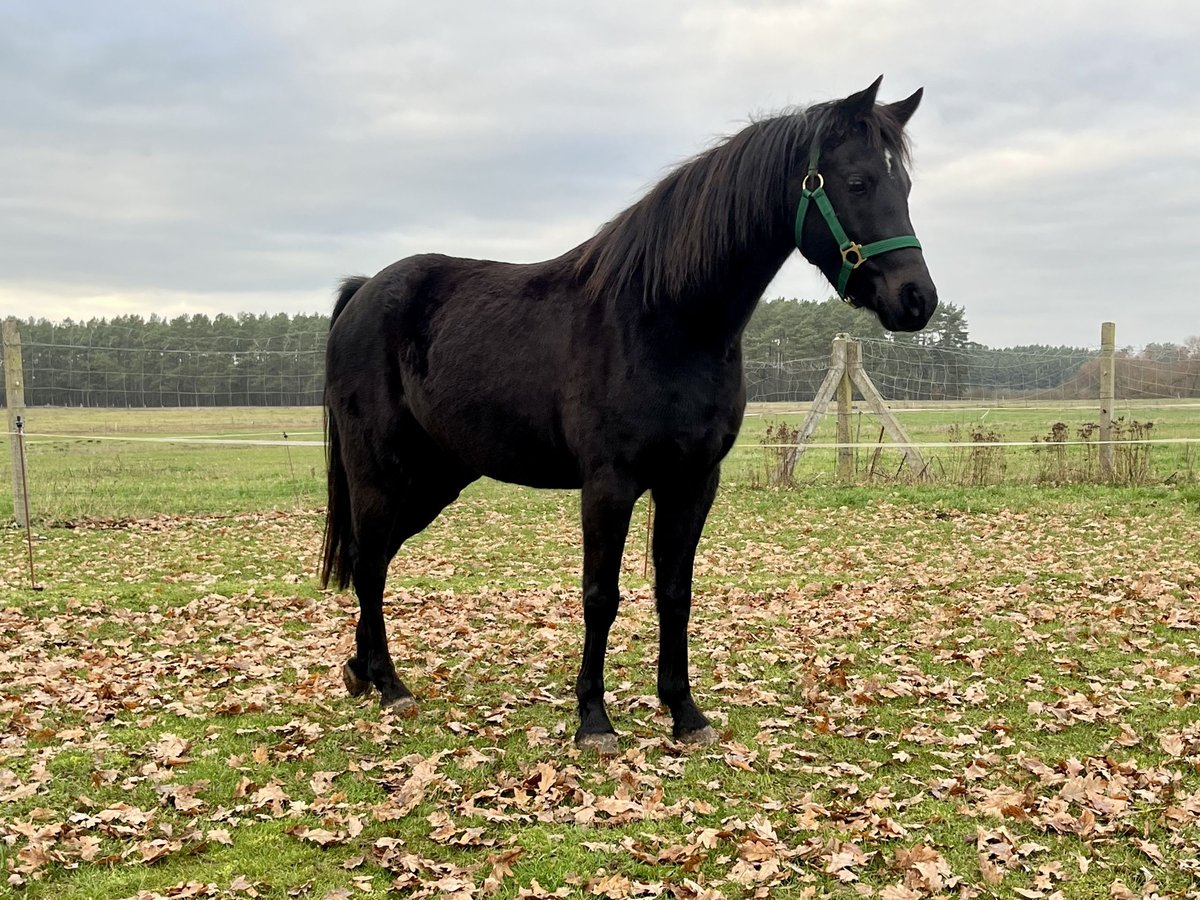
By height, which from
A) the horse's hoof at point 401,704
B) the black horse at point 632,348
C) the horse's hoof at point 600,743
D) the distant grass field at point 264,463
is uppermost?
the black horse at point 632,348

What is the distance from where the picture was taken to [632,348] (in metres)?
3.89

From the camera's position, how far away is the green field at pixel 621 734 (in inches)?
116

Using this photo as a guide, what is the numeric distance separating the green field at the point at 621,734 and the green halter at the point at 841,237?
80.7 inches

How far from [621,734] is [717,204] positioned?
2.43 m

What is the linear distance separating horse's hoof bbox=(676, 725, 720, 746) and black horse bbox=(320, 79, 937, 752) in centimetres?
1

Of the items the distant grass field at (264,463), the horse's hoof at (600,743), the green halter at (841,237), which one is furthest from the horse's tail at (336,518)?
the distant grass field at (264,463)

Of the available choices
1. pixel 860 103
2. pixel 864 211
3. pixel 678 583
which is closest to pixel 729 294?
pixel 864 211

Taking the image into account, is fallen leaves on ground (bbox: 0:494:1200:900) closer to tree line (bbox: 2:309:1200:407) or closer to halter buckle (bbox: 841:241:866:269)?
halter buckle (bbox: 841:241:866:269)

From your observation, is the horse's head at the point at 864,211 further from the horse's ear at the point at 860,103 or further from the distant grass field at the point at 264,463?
the distant grass field at the point at 264,463

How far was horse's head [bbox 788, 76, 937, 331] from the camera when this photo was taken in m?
3.51

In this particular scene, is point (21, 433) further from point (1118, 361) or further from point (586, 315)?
point (1118, 361)

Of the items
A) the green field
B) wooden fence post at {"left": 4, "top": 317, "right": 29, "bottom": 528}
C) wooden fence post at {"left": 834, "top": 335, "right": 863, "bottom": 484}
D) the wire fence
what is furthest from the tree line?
the green field

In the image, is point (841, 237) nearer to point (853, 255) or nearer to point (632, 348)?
point (853, 255)

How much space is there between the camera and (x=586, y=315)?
4.12 m
